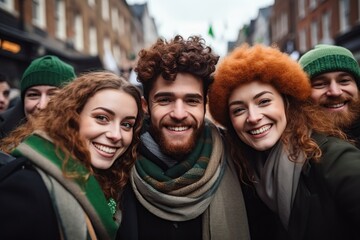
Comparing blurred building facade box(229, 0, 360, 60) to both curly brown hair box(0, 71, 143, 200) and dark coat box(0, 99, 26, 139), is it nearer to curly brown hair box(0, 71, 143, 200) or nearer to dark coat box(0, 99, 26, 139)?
dark coat box(0, 99, 26, 139)

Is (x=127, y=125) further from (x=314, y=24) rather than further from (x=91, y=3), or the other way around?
(x=314, y=24)

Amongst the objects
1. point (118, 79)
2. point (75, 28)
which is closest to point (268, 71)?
point (118, 79)

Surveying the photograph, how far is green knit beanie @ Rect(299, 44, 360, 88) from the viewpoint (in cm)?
276

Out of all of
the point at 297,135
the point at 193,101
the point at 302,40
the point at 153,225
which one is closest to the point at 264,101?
the point at 297,135

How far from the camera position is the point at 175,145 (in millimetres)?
2480

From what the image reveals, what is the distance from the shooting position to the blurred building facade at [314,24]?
14.2 meters

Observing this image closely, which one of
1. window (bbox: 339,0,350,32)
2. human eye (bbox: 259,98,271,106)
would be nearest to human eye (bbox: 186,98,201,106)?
human eye (bbox: 259,98,271,106)

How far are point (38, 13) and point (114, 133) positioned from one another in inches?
459

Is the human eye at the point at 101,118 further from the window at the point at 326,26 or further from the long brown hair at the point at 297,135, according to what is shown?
the window at the point at 326,26

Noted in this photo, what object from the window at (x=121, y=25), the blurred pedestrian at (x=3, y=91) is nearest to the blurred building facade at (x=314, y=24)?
the blurred pedestrian at (x=3, y=91)

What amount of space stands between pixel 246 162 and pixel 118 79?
122 cm

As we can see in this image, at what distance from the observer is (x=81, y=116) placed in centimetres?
206

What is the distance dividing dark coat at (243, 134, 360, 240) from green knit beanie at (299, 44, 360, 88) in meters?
0.88

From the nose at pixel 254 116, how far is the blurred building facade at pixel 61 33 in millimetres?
2225
